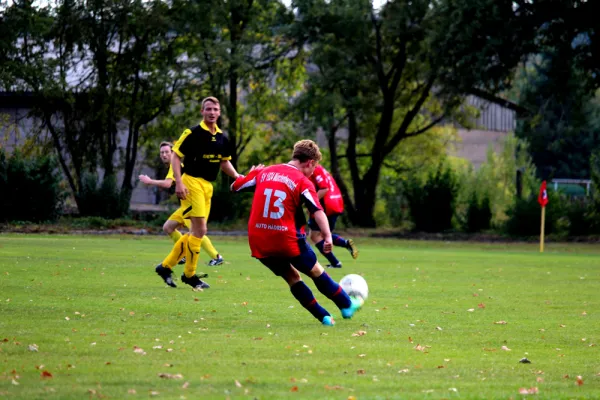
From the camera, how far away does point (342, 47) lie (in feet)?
130

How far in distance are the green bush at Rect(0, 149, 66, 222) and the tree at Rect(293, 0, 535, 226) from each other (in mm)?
11279

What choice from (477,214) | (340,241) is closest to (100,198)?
(477,214)

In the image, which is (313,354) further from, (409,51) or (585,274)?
(409,51)

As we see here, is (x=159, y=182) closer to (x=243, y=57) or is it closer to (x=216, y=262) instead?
(x=216, y=262)

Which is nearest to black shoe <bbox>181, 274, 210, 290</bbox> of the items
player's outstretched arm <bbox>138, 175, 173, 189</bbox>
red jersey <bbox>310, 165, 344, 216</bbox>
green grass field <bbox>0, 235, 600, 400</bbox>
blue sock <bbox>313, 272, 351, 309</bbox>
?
green grass field <bbox>0, 235, 600, 400</bbox>

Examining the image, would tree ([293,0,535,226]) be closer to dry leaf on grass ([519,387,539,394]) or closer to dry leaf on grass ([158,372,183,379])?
dry leaf on grass ([519,387,539,394])

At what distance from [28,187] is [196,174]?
21249mm

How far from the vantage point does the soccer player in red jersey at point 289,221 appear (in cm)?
916

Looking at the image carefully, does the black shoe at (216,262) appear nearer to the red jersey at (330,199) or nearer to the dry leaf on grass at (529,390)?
the red jersey at (330,199)

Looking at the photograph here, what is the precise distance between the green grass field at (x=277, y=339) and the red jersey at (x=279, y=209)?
79 cm

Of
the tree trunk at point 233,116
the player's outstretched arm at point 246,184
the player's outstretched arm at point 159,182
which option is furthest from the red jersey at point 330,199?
the tree trunk at point 233,116

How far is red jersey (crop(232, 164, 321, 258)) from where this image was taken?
916 centimetres

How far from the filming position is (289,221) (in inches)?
362

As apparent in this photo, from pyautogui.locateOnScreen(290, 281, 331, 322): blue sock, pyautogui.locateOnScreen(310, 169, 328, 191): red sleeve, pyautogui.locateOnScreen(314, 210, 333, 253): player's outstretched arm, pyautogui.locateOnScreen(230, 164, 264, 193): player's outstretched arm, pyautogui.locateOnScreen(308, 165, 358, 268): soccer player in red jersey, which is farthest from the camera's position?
pyautogui.locateOnScreen(310, 169, 328, 191): red sleeve
